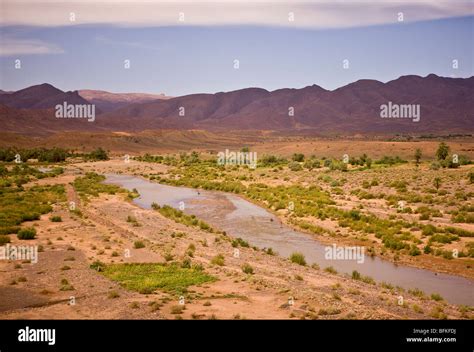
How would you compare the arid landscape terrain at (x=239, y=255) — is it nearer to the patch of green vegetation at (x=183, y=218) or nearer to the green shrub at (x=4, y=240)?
the patch of green vegetation at (x=183, y=218)


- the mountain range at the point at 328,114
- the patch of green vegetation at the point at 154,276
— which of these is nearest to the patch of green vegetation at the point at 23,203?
the patch of green vegetation at the point at 154,276

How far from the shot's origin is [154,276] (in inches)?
678

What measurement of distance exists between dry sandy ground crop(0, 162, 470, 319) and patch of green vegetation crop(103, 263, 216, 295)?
0.43 m

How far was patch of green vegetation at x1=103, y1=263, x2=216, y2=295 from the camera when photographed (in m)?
15.9

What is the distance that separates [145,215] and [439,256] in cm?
1750

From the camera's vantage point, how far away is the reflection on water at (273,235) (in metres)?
18.0

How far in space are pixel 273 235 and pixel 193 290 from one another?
1183 cm

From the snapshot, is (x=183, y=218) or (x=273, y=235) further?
(x=183, y=218)

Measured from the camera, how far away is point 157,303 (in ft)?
45.8

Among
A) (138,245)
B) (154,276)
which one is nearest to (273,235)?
(138,245)

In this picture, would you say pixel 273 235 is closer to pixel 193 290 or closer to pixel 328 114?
pixel 193 290

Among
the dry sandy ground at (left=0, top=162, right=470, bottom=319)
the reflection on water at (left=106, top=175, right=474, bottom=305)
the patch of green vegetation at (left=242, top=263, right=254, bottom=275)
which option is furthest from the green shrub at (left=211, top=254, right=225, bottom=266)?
the reflection on water at (left=106, top=175, right=474, bottom=305)

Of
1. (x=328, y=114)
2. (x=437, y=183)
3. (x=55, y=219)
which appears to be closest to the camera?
(x=55, y=219)

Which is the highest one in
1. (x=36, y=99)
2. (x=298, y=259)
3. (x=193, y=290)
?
(x=36, y=99)
